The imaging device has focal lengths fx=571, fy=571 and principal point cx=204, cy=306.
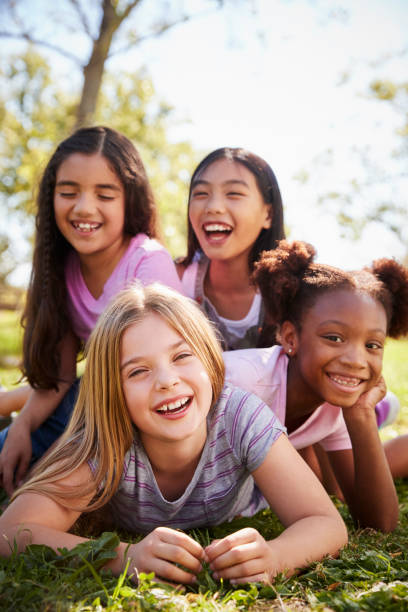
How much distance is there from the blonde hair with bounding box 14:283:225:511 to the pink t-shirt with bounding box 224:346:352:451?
1.29 ft

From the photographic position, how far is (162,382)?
221 cm

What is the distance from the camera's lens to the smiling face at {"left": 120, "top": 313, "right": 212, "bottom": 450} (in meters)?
2.24

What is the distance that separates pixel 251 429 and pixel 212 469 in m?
0.29

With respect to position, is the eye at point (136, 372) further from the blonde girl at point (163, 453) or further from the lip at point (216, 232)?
the lip at point (216, 232)

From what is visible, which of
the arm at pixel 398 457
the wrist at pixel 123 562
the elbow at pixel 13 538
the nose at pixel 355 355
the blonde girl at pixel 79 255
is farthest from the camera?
the arm at pixel 398 457

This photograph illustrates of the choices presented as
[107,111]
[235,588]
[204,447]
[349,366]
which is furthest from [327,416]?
[107,111]

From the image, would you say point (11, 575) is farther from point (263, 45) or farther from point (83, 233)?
point (263, 45)

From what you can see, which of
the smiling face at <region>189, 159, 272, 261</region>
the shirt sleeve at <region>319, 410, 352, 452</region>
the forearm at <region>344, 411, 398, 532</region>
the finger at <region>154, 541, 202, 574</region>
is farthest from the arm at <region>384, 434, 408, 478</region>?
the finger at <region>154, 541, 202, 574</region>

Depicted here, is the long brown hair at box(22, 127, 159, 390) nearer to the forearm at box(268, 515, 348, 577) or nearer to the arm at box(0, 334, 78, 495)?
the arm at box(0, 334, 78, 495)

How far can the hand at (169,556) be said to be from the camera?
1.85m

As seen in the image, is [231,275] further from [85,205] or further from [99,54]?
[99,54]

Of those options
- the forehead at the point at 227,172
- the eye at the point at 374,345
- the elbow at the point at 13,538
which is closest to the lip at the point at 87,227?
the forehead at the point at 227,172

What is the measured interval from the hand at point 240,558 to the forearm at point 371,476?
1014 mm

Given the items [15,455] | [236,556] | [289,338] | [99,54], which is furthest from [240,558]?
[99,54]
